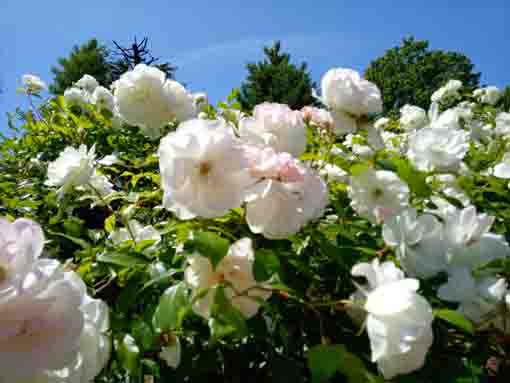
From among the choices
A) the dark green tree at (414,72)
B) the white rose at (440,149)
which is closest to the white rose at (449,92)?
the white rose at (440,149)

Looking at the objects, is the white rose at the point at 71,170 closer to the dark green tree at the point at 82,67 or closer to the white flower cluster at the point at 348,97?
the white flower cluster at the point at 348,97

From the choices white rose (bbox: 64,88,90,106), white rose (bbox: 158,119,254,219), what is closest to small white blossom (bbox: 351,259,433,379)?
white rose (bbox: 158,119,254,219)

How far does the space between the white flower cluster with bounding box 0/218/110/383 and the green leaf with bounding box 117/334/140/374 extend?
14 cm

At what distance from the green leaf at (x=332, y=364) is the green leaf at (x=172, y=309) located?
0.63 feet

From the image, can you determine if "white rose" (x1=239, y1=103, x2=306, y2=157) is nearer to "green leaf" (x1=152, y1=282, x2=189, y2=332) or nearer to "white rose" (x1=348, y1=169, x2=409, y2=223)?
"white rose" (x1=348, y1=169, x2=409, y2=223)

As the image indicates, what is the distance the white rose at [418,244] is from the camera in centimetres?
80

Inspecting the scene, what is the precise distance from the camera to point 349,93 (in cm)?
98

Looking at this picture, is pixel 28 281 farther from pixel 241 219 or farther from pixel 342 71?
pixel 342 71

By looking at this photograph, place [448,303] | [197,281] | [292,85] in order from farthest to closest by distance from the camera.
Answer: [292,85] → [448,303] → [197,281]

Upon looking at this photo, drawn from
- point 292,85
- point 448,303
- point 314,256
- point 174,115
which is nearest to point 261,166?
point 314,256

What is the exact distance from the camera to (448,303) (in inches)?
34.4

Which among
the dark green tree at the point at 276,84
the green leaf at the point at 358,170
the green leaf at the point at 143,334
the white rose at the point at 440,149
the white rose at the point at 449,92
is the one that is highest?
the dark green tree at the point at 276,84

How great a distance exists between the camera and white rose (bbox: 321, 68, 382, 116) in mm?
978

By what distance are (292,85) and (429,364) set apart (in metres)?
20.1
